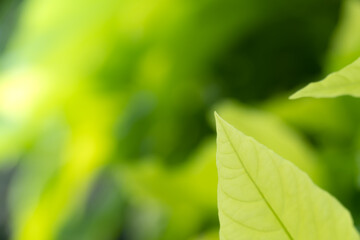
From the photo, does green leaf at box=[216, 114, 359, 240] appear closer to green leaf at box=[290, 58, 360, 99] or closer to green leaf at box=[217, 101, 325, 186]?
green leaf at box=[290, 58, 360, 99]

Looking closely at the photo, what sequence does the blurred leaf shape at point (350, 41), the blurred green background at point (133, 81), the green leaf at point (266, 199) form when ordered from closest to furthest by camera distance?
the green leaf at point (266, 199) → the blurred leaf shape at point (350, 41) → the blurred green background at point (133, 81)

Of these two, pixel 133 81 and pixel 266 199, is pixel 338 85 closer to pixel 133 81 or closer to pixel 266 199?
pixel 266 199

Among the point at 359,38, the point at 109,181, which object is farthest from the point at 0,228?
the point at 359,38

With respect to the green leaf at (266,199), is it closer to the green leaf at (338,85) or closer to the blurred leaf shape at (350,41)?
the green leaf at (338,85)

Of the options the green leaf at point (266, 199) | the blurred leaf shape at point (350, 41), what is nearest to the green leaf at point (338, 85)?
the green leaf at point (266, 199)

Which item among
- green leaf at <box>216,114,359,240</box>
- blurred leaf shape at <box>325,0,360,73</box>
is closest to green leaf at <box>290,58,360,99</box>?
green leaf at <box>216,114,359,240</box>

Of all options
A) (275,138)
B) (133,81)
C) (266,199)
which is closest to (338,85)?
(266,199)

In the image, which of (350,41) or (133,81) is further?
(133,81)
